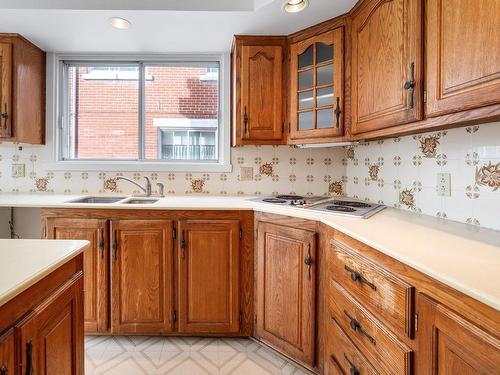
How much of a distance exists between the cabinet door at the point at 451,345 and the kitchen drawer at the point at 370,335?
72mm

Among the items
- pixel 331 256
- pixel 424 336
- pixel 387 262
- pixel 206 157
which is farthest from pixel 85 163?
pixel 424 336

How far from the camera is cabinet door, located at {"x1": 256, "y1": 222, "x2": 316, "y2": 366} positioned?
5.11 ft

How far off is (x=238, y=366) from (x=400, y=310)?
1.16 metres

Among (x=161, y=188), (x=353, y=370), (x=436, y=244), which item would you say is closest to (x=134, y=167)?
(x=161, y=188)

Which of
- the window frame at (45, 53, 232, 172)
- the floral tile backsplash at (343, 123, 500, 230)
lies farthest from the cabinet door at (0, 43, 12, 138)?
the floral tile backsplash at (343, 123, 500, 230)

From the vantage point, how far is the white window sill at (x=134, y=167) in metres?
2.38

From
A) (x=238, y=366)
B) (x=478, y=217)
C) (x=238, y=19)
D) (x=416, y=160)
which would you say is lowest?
(x=238, y=366)

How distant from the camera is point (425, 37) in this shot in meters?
1.12

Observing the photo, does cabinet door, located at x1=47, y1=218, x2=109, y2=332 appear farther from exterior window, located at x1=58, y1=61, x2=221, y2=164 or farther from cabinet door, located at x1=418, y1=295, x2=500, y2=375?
cabinet door, located at x1=418, y1=295, x2=500, y2=375

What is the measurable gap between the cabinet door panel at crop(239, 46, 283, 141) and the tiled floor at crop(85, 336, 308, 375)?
4.68 ft

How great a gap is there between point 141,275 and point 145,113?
141 centimetres

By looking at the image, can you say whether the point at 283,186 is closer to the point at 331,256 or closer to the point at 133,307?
the point at 331,256

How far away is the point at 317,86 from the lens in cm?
186

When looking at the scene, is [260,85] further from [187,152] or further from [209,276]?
[209,276]
